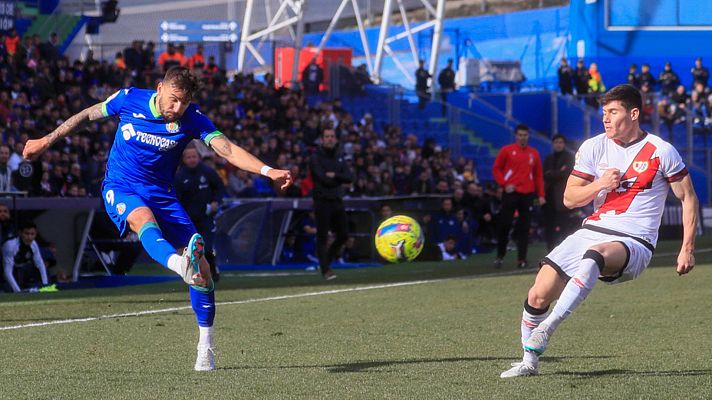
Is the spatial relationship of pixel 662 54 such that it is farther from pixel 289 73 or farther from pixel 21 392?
pixel 21 392

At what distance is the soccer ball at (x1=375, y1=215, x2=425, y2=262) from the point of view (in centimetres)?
1628

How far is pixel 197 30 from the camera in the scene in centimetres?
4547

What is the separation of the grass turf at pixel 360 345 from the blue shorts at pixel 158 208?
0.87 meters

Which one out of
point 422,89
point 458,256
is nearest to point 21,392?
point 458,256

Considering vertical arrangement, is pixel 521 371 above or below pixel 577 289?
below

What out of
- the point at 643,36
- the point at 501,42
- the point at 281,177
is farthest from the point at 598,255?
the point at 501,42

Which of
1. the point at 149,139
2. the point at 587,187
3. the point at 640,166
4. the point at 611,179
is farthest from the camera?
the point at 149,139

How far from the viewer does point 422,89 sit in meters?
36.5

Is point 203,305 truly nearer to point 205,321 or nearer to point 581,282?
point 205,321

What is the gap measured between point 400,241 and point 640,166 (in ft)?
28.3

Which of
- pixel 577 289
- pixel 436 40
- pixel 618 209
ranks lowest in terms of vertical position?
pixel 577 289

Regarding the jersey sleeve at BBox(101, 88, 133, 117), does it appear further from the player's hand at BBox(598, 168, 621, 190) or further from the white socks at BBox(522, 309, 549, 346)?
the player's hand at BBox(598, 168, 621, 190)

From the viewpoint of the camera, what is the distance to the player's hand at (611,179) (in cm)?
744

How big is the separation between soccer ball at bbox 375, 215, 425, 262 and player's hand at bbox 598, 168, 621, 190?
882 cm
